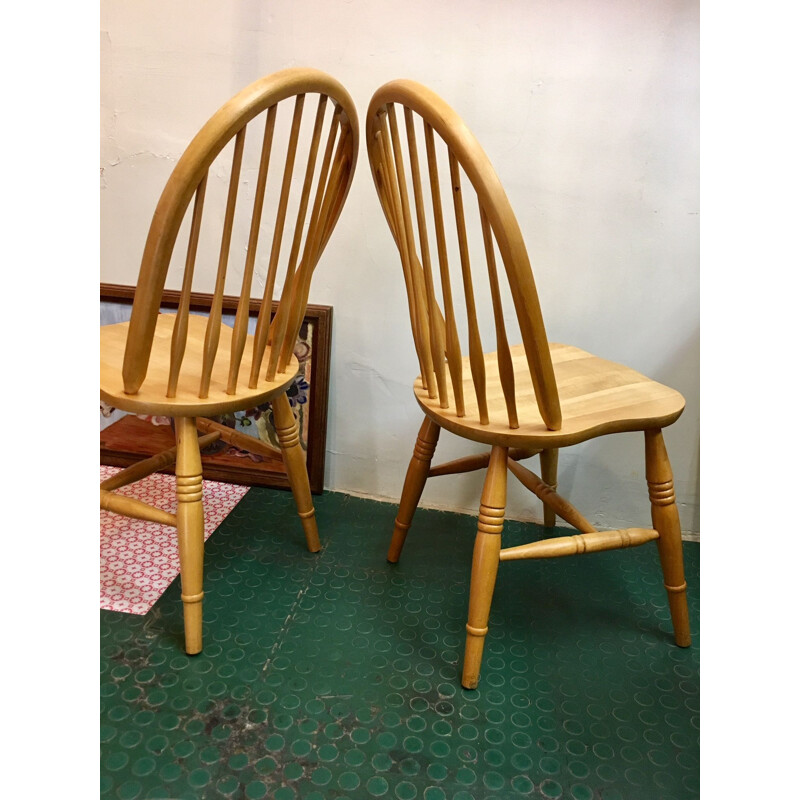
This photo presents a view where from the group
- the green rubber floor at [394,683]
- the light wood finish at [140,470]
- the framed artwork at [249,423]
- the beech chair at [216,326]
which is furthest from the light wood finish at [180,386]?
the green rubber floor at [394,683]

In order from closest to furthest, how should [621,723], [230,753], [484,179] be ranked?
[484,179] < [230,753] < [621,723]

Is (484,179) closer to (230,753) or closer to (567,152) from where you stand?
(567,152)

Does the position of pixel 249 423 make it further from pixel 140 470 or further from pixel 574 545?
pixel 574 545

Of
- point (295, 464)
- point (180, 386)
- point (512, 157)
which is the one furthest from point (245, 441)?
point (512, 157)

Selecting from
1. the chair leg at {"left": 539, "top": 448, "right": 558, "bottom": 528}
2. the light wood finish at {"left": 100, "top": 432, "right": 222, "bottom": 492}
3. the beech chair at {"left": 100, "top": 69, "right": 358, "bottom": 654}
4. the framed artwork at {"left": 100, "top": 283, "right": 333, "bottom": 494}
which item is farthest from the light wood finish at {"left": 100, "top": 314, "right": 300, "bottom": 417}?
the chair leg at {"left": 539, "top": 448, "right": 558, "bottom": 528}

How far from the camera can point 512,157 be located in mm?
1532

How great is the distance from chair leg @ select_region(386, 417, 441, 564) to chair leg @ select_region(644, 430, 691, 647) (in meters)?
0.41

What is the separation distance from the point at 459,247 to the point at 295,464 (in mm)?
685

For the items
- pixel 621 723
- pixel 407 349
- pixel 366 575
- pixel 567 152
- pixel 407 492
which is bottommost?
pixel 621 723

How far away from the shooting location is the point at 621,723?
1.10 m

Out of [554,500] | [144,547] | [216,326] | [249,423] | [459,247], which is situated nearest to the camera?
[459,247]

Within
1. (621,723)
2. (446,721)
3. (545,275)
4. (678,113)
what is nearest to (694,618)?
(621,723)

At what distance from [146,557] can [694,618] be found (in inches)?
45.9

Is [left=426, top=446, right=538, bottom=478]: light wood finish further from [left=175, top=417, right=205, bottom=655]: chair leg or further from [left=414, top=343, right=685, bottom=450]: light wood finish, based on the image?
[left=175, top=417, right=205, bottom=655]: chair leg
